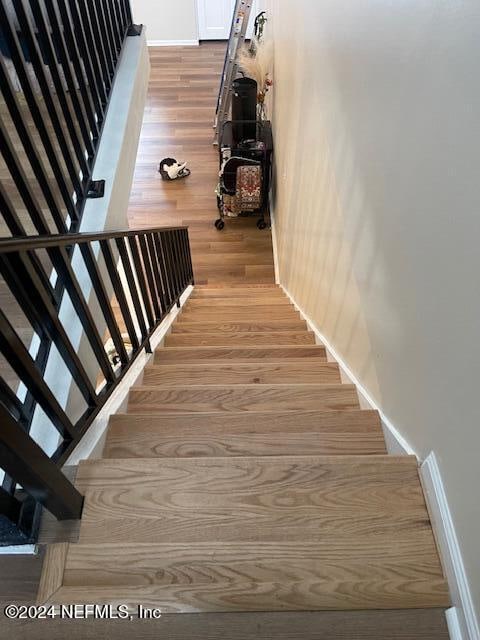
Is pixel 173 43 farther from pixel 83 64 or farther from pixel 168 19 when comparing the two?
pixel 83 64

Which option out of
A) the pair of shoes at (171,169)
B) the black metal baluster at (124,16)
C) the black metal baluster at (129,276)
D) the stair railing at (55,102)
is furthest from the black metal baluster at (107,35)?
the pair of shoes at (171,169)

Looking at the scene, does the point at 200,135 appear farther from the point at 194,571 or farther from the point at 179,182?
the point at 194,571

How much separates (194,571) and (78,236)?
89cm

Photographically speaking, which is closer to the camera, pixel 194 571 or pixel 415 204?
pixel 194 571

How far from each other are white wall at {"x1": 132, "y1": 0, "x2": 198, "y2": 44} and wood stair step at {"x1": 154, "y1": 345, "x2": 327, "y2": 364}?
257 inches

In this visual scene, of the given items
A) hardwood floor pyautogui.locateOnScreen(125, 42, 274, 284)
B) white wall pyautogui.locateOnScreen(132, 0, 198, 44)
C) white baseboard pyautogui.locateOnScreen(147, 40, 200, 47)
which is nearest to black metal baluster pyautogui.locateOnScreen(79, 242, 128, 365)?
hardwood floor pyautogui.locateOnScreen(125, 42, 274, 284)

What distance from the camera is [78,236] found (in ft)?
3.86

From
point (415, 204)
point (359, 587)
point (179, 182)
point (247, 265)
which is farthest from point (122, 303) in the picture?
point (179, 182)

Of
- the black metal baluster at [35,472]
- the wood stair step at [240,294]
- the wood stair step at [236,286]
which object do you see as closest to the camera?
the black metal baluster at [35,472]

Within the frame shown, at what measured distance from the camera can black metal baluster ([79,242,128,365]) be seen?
1.30 meters

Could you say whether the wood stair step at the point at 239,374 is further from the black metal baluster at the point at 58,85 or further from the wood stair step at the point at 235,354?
the black metal baluster at the point at 58,85

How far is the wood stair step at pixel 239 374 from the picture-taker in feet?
6.33

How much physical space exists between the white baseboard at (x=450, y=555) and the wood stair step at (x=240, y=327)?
5.61 ft

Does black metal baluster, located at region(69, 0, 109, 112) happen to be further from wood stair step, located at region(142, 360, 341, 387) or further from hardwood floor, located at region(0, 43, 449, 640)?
hardwood floor, located at region(0, 43, 449, 640)
